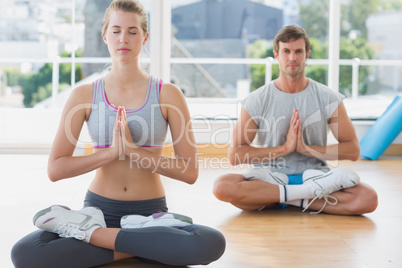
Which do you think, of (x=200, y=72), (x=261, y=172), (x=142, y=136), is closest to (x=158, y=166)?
(x=142, y=136)

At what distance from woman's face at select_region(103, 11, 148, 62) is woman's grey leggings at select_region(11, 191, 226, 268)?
0.66 m

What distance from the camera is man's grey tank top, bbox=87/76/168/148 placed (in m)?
2.17

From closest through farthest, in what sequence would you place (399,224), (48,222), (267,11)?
1. (48,222)
2. (399,224)
3. (267,11)

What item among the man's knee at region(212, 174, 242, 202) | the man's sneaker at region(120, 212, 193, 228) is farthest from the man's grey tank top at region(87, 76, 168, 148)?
the man's knee at region(212, 174, 242, 202)

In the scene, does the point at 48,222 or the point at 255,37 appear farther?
the point at 255,37

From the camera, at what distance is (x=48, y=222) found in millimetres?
2002

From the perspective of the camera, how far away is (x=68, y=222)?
202 cm

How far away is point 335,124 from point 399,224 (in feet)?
2.07

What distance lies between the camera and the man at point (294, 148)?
294 cm

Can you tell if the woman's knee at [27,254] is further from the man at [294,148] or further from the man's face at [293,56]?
the man's face at [293,56]

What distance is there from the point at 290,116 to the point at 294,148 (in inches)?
8.1

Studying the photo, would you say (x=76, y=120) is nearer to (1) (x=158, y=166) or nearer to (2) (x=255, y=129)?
(1) (x=158, y=166)

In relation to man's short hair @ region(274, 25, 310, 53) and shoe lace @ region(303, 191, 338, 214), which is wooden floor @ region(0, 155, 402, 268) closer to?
shoe lace @ region(303, 191, 338, 214)

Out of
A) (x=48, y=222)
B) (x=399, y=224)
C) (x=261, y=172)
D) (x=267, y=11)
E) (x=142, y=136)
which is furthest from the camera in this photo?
(x=267, y=11)
